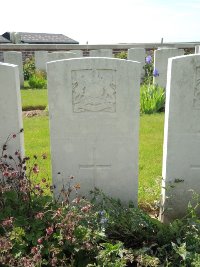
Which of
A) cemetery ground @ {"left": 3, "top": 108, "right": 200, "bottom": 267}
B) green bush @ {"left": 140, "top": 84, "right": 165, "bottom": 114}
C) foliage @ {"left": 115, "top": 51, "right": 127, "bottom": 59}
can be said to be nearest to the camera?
cemetery ground @ {"left": 3, "top": 108, "right": 200, "bottom": 267}

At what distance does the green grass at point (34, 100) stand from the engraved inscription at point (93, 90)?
5.39 meters

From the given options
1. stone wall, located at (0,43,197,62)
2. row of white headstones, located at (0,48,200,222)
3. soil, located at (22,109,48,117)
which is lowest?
soil, located at (22,109,48,117)

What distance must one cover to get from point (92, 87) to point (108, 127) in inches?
16.4

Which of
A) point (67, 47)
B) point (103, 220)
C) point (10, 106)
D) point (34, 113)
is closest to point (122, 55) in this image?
point (67, 47)

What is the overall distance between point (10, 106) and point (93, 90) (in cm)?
78

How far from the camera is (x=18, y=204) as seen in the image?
2713mm

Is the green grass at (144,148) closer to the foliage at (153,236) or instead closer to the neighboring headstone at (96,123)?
the neighboring headstone at (96,123)

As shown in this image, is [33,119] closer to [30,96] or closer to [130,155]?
[30,96]

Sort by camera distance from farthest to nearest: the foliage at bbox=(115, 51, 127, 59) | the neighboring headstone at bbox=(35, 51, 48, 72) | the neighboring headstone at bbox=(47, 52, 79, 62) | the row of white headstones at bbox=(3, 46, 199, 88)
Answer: the foliage at bbox=(115, 51, 127, 59), the neighboring headstone at bbox=(35, 51, 48, 72), the neighboring headstone at bbox=(47, 52, 79, 62), the row of white headstones at bbox=(3, 46, 199, 88)

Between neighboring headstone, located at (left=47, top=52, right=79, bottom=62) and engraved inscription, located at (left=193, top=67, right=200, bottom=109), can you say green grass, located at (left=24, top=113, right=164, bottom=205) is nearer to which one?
engraved inscription, located at (left=193, top=67, right=200, bottom=109)

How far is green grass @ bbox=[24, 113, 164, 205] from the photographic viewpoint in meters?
3.79

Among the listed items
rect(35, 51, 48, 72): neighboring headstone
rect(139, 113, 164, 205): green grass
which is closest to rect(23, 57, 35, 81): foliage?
rect(35, 51, 48, 72): neighboring headstone

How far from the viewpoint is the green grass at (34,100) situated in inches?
326

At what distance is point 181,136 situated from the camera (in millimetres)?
3189
